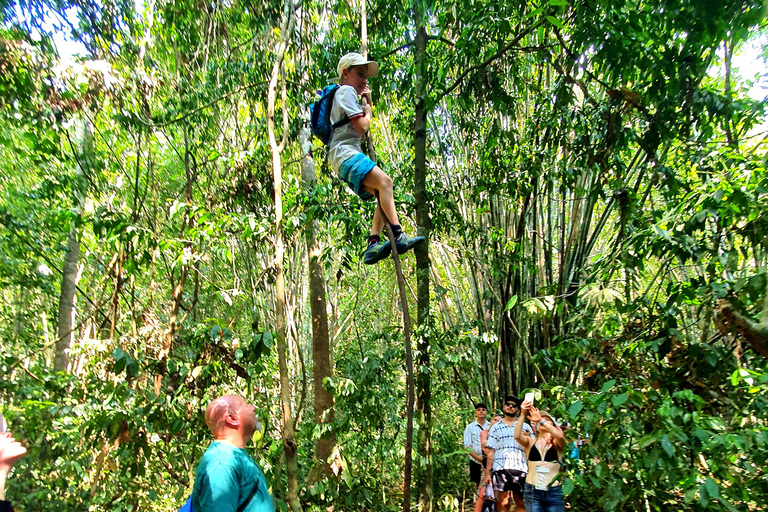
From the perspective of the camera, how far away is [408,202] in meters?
3.30

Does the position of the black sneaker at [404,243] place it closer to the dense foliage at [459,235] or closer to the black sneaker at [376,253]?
the black sneaker at [376,253]

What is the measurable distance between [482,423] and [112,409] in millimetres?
2974

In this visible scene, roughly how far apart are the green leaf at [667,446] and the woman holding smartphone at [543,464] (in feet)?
3.64

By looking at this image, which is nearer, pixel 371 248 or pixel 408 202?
pixel 371 248

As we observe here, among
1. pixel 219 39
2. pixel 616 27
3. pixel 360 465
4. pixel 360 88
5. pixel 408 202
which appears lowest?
pixel 360 465

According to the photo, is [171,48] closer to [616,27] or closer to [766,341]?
[616,27]

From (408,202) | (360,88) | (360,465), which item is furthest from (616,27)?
(360,465)

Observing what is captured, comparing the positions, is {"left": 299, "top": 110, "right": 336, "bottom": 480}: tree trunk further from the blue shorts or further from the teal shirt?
the teal shirt

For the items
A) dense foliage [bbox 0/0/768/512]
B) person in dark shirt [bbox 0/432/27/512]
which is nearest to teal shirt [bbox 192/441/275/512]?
person in dark shirt [bbox 0/432/27/512]

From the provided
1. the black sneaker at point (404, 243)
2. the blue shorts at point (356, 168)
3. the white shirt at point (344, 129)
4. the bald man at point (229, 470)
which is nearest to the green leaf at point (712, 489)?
the black sneaker at point (404, 243)

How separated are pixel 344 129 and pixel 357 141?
0.08 metres

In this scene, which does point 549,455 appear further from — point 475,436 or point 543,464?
point 475,436

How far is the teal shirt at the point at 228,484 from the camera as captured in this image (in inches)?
59.7

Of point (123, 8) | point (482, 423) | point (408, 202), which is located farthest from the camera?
point (482, 423)
